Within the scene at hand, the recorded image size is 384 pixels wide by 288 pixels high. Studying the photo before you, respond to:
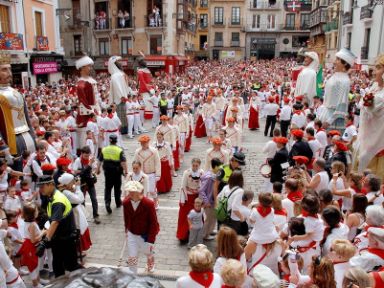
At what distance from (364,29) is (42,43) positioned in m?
21.5

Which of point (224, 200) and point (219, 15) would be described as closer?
point (224, 200)

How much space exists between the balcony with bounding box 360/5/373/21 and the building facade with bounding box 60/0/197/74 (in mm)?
15380

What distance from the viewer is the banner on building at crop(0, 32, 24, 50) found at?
19478 millimetres

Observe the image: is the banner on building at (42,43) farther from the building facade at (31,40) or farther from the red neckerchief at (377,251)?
the red neckerchief at (377,251)

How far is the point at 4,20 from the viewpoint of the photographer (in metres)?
20.2

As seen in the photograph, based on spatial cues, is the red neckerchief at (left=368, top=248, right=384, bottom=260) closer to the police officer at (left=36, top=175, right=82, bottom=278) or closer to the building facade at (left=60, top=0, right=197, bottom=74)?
the police officer at (left=36, top=175, right=82, bottom=278)

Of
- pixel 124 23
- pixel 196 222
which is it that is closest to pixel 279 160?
pixel 196 222

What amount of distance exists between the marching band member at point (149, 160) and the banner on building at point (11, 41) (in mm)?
15055

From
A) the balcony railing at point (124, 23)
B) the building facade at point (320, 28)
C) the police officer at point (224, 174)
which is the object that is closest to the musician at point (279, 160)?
the police officer at point (224, 174)

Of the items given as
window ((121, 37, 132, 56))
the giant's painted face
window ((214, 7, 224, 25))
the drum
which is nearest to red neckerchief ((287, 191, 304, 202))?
the drum

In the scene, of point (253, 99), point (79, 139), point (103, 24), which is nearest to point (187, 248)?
point (79, 139)

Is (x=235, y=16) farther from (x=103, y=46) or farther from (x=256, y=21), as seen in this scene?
(x=103, y=46)

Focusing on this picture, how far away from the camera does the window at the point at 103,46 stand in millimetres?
34344

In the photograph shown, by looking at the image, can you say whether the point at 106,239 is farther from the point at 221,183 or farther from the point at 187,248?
the point at 221,183
